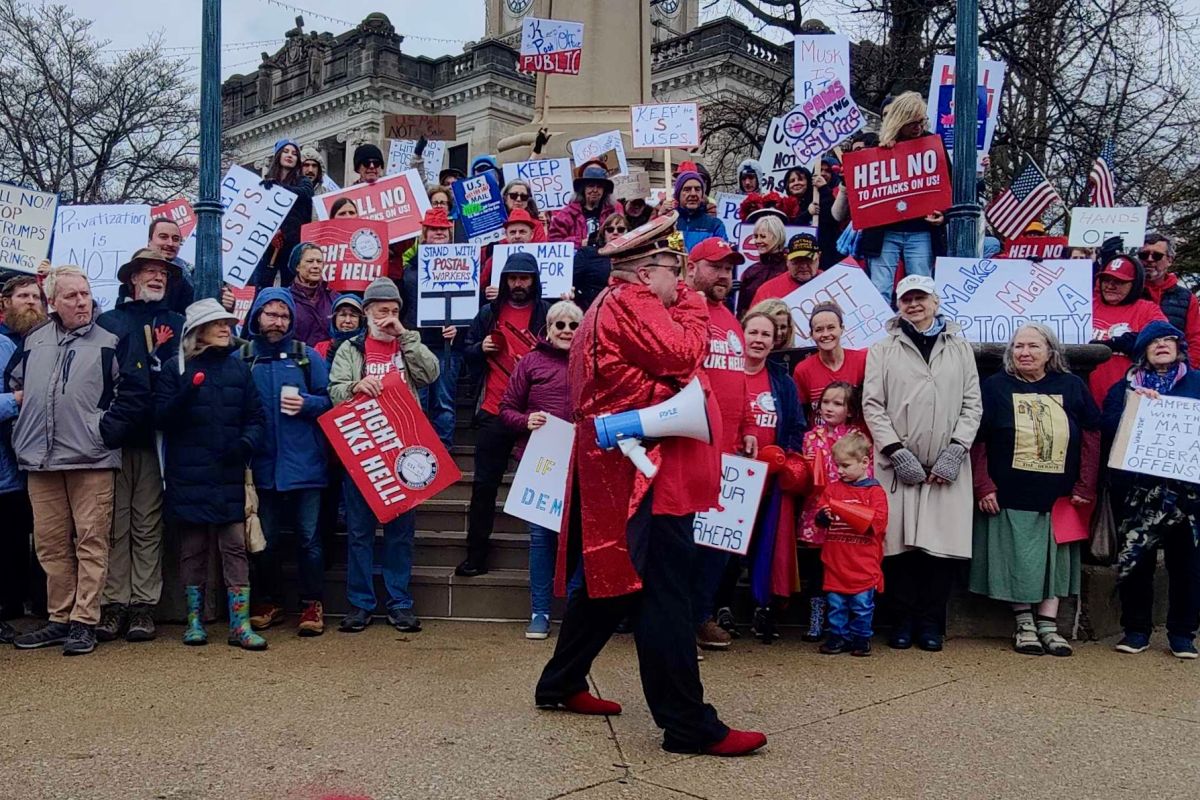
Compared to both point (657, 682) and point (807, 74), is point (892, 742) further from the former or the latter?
point (807, 74)

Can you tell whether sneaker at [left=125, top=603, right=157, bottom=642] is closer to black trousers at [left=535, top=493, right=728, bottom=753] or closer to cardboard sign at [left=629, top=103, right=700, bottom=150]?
black trousers at [left=535, top=493, right=728, bottom=753]

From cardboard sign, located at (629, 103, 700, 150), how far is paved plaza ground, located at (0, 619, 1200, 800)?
6.09 meters

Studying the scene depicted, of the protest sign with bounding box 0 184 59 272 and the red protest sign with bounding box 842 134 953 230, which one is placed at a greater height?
the red protest sign with bounding box 842 134 953 230

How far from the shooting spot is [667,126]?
36.7 ft

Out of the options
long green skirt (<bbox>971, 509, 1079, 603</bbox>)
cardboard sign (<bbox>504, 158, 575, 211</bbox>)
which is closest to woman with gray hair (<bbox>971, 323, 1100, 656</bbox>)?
long green skirt (<bbox>971, 509, 1079, 603</bbox>)

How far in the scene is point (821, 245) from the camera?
970cm

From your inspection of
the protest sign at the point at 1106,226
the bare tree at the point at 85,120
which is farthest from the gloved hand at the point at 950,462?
the bare tree at the point at 85,120

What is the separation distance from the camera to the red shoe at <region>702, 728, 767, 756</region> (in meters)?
4.36

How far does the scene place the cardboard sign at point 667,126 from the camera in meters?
11.2

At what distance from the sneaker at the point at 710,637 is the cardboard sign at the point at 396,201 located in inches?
211

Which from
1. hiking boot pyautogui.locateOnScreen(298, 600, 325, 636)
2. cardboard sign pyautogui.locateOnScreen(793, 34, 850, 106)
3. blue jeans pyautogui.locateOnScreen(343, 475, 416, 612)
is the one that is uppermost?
cardboard sign pyautogui.locateOnScreen(793, 34, 850, 106)

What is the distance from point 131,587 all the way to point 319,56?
47.1 m

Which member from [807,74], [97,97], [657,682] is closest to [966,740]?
[657,682]

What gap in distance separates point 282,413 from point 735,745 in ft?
11.7
